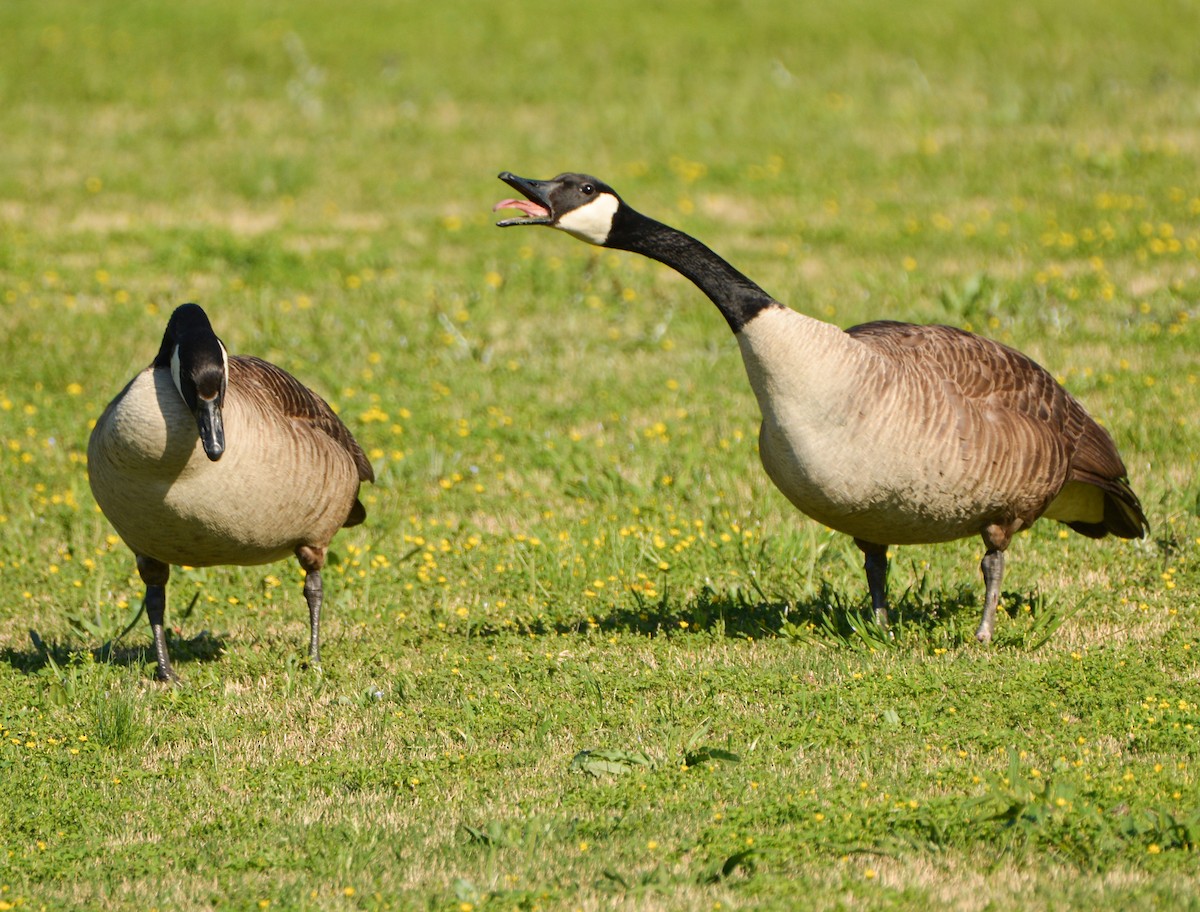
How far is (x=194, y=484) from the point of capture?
6262mm

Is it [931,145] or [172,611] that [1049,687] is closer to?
[172,611]

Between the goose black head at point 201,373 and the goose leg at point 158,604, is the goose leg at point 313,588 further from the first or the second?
the goose black head at point 201,373

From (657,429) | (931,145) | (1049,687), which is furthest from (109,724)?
(931,145)

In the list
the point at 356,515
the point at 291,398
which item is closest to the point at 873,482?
the point at 291,398

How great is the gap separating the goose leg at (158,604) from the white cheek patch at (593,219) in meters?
2.57

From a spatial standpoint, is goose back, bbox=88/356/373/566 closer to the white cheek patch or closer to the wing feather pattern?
the wing feather pattern

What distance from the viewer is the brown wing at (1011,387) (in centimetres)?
647

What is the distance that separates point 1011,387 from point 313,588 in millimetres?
3386

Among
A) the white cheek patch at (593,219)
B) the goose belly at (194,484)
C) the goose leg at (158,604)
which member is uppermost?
the white cheek patch at (593,219)

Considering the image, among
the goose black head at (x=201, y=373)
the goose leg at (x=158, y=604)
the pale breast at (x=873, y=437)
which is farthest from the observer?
the goose leg at (x=158, y=604)

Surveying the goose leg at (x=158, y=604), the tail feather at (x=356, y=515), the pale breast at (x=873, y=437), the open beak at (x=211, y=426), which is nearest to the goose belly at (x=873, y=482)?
the pale breast at (x=873, y=437)

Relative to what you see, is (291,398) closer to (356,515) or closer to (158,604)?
(356,515)

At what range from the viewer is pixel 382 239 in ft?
47.8

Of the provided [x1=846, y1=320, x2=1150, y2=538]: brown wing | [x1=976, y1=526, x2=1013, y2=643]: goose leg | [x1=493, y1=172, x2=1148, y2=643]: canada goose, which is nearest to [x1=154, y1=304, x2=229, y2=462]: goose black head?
[x1=493, y1=172, x2=1148, y2=643]: canada goose
